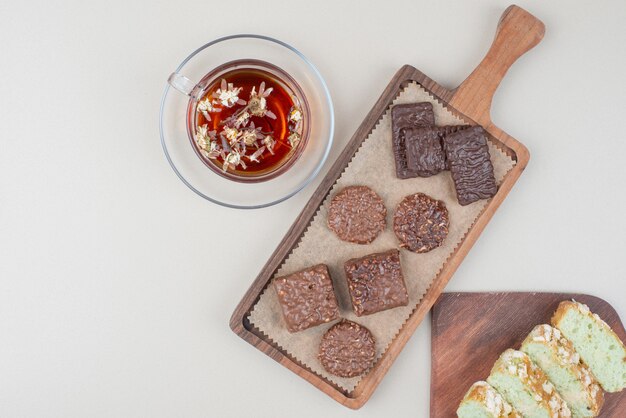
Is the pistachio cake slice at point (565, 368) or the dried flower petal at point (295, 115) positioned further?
the pistachio cake slice at point (565, 368)

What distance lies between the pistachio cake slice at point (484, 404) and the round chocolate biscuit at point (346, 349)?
0.41m

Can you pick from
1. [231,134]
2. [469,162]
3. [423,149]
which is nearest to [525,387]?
[469,162]

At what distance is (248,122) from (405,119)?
1.94 ft

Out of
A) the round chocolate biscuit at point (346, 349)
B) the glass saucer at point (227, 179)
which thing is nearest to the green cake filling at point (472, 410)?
the round chocolate biscuit at point (346, 349)

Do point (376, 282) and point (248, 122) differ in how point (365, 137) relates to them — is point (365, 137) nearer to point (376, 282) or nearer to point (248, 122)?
point (248, 122)

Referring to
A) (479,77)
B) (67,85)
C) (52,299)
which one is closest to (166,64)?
(67,85)

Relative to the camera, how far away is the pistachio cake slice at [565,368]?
8.27 feet

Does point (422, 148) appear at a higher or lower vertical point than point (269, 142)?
higher

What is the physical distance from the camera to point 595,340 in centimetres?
256

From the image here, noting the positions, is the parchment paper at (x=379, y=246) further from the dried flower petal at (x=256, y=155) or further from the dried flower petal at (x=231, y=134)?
the dried flower petal at (x=231, y=134)

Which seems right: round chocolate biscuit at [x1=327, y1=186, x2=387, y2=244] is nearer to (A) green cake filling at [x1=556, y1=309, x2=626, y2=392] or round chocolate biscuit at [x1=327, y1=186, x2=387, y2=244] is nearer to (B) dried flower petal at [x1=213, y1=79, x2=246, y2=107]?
(B) dried flower petal at [x1=213, y1=79, x2=246, y2=107]

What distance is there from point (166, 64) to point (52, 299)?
104cm

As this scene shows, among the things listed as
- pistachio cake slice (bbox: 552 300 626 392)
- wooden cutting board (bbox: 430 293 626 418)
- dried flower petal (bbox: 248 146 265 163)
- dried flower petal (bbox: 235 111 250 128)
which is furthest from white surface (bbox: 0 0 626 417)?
dried flower petal (bbox: 235 111 250 128)

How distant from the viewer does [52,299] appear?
2604mm
